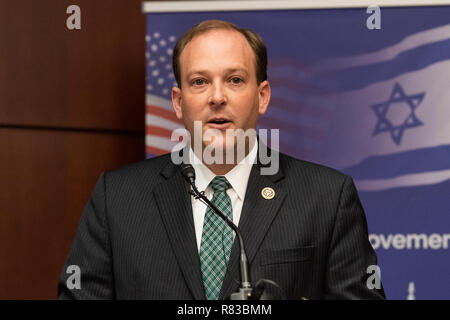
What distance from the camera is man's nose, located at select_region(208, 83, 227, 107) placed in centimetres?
203

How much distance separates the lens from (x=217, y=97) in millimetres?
2031

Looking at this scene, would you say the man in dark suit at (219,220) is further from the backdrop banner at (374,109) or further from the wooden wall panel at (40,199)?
the wooden wall panel at (40,199)

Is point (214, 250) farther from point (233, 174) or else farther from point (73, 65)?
point (73, 65)

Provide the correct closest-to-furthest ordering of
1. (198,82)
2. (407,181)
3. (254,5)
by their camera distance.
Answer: (198,82)
(407,181)
(254,5)

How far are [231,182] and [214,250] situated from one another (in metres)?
0.28

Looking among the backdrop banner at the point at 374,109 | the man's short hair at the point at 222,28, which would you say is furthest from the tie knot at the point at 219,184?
the backdrop banner at the point at 374,109

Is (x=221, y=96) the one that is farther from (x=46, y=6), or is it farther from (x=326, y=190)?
(x=46, y=6)

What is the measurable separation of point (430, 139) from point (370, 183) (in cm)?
38

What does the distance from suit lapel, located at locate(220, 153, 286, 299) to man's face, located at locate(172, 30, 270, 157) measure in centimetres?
18

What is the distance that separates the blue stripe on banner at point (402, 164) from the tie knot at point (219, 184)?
4.25ft

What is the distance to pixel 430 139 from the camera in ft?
10.6

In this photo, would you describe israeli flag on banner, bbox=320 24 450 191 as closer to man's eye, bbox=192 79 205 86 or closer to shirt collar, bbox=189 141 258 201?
shirt collar, bbox=189 141 258 201

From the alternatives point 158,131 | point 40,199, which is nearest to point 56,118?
point 40,199
